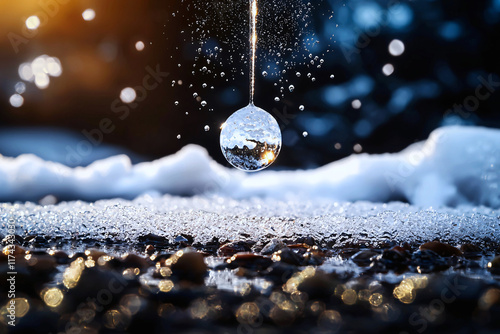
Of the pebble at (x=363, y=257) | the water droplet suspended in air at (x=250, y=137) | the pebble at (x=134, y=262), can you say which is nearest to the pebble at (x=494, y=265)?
the pebble at (x=363, y=257)

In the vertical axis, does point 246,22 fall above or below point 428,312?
above

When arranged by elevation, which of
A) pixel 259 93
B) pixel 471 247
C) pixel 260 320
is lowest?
pixel 471 247

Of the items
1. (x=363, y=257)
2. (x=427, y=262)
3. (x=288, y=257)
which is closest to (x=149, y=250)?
(x=288, y=257)

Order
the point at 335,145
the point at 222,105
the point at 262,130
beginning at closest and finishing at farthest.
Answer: the point at 262,130 < the point at 222,105 < the point at 335,145

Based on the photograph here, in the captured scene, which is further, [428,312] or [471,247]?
[471,247]

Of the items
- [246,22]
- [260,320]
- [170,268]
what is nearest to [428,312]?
[260,320]

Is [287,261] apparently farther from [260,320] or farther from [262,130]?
[262,130]

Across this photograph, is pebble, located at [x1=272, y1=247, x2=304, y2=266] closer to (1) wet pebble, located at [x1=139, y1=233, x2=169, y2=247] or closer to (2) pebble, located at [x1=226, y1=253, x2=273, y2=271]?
(2) pebble, located at [x1=226, y1=253, x2=273, y2=271]

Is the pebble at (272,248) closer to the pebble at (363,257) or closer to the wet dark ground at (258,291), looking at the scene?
the wet dark ground at (258,291)
